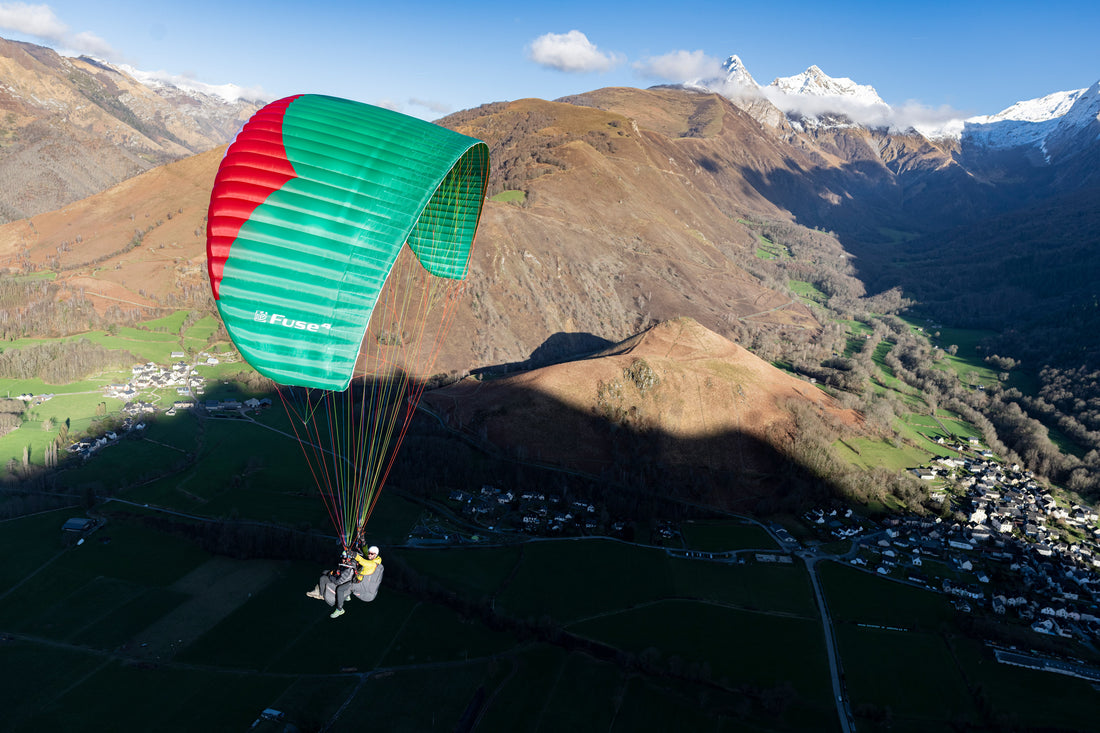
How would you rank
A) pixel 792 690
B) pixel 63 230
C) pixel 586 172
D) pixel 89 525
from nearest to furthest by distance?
pixel 792 690 → pixel 89 525 → pixel 63 230 → pixel 586 172

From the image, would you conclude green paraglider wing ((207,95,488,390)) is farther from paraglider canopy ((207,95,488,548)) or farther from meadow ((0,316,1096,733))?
meadow ((0,316,1096,733))

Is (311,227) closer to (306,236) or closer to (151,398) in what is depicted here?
(306,236)

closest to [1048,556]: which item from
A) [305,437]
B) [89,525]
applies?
[305,437]

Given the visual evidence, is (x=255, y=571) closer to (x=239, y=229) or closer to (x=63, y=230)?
(x=239, y=229)

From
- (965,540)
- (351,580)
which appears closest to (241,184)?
(351,580)

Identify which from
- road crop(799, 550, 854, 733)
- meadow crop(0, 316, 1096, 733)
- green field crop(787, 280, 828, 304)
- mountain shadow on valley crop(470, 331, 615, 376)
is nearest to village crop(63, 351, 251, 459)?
meadow crop(0, 316, 1096, 733)

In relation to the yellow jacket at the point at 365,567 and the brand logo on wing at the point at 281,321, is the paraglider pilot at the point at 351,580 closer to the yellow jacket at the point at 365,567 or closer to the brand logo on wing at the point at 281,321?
the yellow jacket at the point at 365,567
